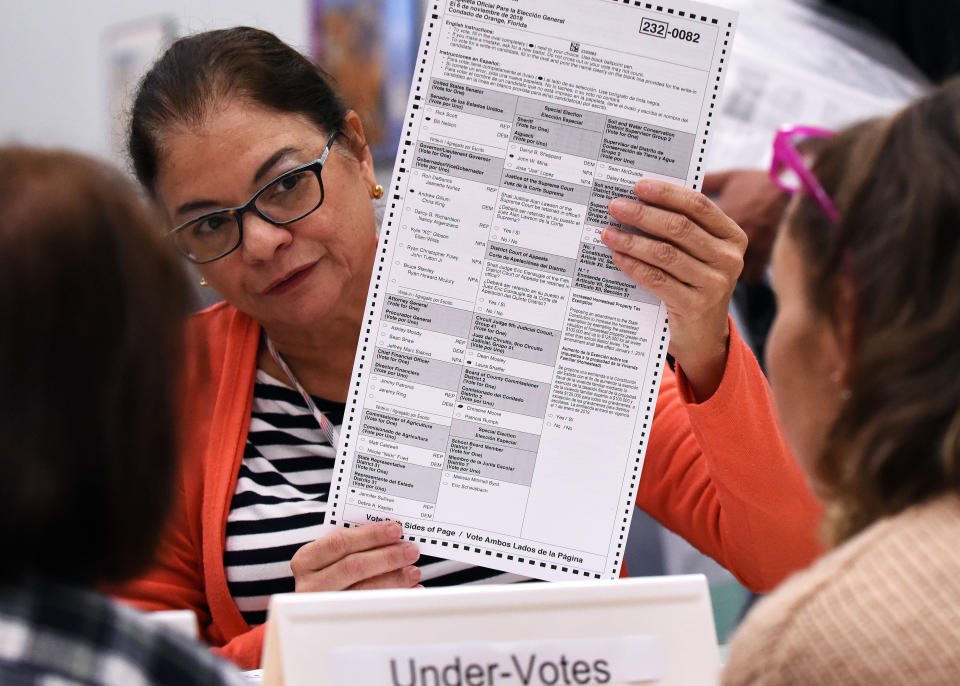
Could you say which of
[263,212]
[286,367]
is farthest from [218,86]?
[286,367]

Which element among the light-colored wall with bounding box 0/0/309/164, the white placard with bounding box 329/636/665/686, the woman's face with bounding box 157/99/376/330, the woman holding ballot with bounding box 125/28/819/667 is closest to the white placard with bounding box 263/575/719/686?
the white placard with bounding box 329/636/665/686

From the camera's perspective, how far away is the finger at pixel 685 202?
3.55 ft

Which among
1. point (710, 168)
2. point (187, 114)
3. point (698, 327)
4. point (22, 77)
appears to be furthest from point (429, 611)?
point (22, 77)

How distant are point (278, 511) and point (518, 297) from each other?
45 cm

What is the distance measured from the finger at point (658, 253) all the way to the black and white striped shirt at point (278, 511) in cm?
44

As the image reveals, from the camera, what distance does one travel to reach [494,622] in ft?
2.88

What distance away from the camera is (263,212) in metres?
1.28

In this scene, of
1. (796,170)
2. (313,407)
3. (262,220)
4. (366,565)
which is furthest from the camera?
(313,407)

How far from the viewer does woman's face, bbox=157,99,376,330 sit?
127 centimetres

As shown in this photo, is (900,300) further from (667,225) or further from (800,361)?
(667,225)

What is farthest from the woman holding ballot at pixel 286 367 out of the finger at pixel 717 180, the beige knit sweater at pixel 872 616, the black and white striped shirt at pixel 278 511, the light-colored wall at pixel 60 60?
the light-colored wall at pixel 60 60

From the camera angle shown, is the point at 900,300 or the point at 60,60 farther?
the point at 60,60

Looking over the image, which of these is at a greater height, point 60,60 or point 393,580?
point 393,580

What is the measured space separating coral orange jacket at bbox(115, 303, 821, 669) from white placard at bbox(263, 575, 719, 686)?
288 mm
